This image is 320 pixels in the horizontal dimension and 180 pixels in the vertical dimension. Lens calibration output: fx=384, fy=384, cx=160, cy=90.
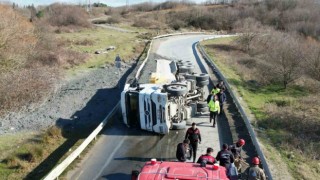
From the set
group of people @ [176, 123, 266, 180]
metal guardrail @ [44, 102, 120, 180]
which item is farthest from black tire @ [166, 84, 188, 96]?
metal guardrail @ [44, 102, 120, 180]

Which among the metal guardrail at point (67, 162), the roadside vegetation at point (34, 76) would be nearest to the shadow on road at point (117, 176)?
the metal guardrail at point (67, 162)

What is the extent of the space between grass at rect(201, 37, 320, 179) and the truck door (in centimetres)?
433

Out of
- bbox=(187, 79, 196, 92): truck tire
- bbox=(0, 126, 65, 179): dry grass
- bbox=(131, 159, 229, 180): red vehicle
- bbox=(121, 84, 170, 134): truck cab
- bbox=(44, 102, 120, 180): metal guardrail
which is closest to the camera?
bbox=(131, 159, 229, 180): red vehicle

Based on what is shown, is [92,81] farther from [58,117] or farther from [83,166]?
[83,166]

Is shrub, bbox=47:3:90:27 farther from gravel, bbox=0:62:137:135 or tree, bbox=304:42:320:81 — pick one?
tree, bbox=304:42:320:81

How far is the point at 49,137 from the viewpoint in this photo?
14.2 metres

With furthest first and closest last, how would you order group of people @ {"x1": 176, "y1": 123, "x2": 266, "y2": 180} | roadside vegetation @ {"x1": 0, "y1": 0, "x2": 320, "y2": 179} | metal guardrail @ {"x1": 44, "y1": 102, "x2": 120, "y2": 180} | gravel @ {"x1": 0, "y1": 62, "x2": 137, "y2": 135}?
gravel @ {"x1": 0, "y1": 62, "x2": 137, "y2": 135}
roadside vegetation @ {"x1": 0, "y1": 0, "x2": 320, "y2": 179}
metal guardrail @ {"x1": 44, "y1": 102, "x2": 120, "y2": 180}
group of people @ {"x1": 176, "y1": 123, "x2": 266, "y2": 180}

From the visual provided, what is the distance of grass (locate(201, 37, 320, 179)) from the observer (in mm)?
10969

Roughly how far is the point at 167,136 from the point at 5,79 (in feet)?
36.1

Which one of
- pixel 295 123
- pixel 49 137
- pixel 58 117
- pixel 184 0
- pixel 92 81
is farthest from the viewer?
pixel 184 0

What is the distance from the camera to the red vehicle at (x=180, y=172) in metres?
6.75

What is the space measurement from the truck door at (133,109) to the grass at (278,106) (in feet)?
14.2

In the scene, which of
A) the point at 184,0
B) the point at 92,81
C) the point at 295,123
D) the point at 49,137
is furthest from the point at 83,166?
the point at 184,0

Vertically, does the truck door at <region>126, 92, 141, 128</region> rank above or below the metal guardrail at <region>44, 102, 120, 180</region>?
above
